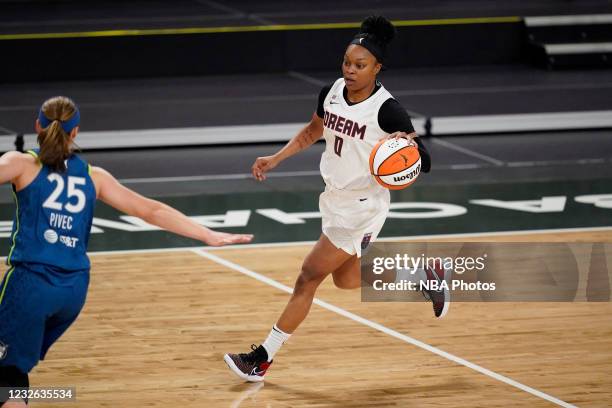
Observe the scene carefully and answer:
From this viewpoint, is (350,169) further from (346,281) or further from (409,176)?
(346,281)

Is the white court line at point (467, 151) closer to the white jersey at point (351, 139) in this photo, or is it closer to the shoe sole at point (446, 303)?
the shoe sole at point (446, 303)

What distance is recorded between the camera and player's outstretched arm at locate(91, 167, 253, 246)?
17.6 feet

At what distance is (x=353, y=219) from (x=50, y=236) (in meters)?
1.94

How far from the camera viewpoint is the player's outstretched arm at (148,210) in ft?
17.6

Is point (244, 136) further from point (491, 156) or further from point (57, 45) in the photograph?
point (57, 45)

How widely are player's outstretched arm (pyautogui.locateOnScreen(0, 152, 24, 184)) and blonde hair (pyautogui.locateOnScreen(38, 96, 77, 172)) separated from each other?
0.34ft

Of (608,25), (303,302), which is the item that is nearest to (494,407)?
(303,302)

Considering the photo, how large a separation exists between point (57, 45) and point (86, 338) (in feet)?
30.0

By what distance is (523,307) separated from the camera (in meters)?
8.26

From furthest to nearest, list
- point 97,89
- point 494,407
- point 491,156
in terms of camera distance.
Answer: point 97,89 → point 491,156 → point 494,407

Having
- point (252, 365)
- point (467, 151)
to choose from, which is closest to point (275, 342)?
point (252, 365)

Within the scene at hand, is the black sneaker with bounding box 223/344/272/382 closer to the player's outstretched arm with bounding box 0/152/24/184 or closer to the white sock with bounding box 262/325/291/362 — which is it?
the white sock with bounding box 262/325/291/362

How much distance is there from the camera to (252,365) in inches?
265

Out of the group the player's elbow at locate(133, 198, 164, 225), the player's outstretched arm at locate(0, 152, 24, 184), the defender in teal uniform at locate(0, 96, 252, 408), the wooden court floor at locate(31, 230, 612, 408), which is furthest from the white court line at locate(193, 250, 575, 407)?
the player's outstretched arm at locate(0, 152, 24, 184)
